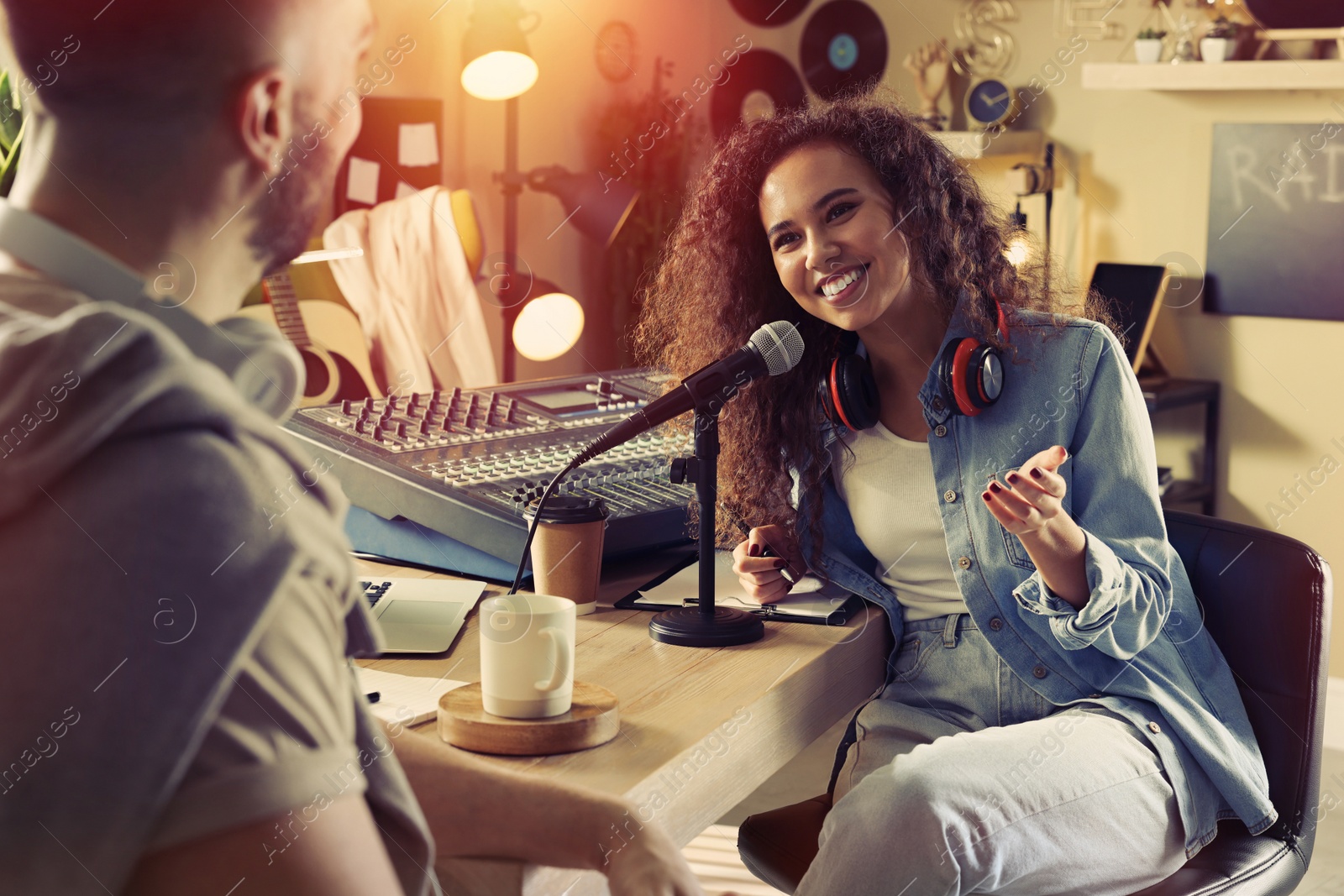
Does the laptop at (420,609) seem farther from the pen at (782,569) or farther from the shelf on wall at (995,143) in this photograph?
the shelf on wall at (995,143)

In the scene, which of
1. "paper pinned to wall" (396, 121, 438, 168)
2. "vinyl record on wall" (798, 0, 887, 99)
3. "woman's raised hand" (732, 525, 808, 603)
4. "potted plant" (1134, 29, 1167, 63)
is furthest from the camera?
"vinyl record on wall" (798, 0, 887, 99)

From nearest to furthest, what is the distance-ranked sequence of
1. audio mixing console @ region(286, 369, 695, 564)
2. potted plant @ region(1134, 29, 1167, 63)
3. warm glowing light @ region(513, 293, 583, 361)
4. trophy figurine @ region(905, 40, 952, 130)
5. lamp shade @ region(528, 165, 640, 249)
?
warm glowing light @ region(513, 293, 583, 361) → audio mixing console @ region(286, 369, 695, 564) → potted plant @ region(1134, 29, 1167, 63) → lamp shade @ region(528, 165, 640, 249) → trophy figurine @ region(905, 40, 952, 130)

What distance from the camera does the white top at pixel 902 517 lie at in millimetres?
1443

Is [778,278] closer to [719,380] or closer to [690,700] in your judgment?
[719,380]

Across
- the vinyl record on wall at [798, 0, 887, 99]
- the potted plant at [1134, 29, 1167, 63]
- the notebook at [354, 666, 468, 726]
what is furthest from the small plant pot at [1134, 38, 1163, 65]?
the notebook at [354, 666, 468, 726]

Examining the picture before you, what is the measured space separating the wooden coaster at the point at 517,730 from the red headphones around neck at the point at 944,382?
0.65 meters

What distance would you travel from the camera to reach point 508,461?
1.35 meters

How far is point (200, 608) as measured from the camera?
1.14 feet

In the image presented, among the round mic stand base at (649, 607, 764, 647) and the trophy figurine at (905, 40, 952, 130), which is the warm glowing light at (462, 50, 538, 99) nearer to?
the round mic stand base at (649, 607, 764, 647)

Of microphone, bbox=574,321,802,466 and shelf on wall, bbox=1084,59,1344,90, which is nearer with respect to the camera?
microphone, bbox=574,321,802,466

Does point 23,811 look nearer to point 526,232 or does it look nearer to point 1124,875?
point 1124,875

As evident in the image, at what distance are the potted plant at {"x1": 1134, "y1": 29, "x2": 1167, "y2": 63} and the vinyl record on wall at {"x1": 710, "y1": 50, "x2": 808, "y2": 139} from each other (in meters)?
0.88

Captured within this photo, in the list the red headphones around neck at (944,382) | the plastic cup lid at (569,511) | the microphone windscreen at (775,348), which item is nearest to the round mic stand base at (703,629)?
the plastic cup lid at (569,511)

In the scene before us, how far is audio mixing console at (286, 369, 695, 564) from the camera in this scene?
1212mm
